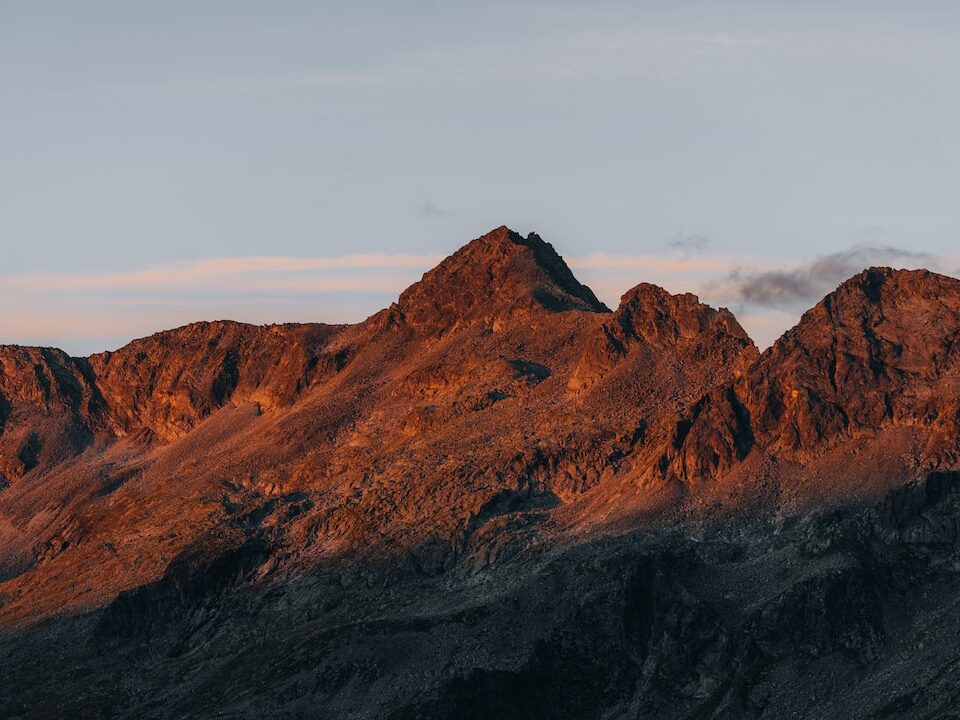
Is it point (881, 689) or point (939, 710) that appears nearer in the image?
point (939, 710)

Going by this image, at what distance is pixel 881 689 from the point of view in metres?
194

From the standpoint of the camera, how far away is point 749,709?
197 meters

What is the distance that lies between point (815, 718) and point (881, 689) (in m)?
6.91

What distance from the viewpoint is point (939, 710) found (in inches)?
7165

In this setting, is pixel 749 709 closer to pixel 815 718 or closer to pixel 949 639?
pixel 815 718

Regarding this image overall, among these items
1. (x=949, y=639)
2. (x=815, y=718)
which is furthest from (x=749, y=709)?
(x=949, y=639)

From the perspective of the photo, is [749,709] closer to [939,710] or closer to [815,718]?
[815,718]

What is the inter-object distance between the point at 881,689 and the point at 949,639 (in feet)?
29.8

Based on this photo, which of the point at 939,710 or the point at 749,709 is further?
the point at 749,709

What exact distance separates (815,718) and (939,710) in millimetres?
14055

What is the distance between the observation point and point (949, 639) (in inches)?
7771

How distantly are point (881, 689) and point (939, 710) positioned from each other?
39.2 ft

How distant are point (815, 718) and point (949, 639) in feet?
51.9

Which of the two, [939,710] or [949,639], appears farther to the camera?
[949,639]
